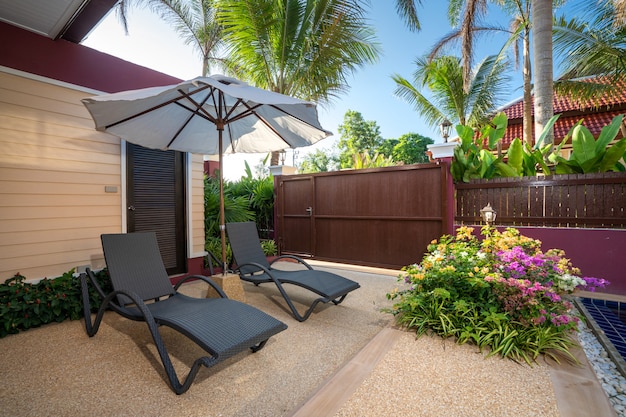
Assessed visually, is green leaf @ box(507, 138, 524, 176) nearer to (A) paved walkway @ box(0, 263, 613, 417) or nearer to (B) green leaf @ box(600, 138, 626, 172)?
(B) green leaf @ box(600, 138, 626, 172)

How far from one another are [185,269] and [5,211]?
7.80ft

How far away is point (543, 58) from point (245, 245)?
6.38 meters

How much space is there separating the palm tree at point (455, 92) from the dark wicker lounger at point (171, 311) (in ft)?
38.4

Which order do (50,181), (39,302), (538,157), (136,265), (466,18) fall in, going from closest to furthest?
(39,302) < (136,265) < (50,181) < (538,157) < (466,18)

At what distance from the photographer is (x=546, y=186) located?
4727 millimetres

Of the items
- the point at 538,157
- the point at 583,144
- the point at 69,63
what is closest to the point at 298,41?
the point at 69,63

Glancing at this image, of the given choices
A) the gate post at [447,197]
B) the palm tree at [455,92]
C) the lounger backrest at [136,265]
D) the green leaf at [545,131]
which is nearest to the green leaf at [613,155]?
the green leaf at [545,131]

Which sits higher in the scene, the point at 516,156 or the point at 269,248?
the point at 516,156

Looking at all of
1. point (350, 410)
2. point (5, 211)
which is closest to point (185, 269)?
point (5, 211)

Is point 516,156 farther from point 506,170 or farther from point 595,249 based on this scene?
point 595,249

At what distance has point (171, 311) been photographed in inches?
103

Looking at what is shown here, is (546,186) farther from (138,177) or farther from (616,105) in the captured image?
(616,105)

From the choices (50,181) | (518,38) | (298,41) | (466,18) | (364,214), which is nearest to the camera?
(50,181)

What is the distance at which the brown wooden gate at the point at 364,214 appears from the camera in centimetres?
555
